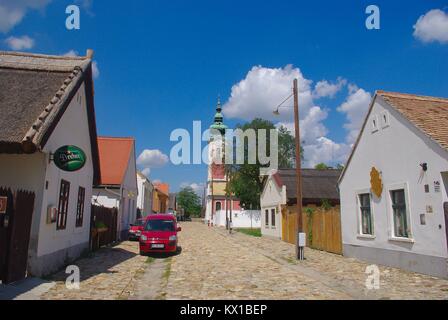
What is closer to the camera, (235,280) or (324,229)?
(235,280)

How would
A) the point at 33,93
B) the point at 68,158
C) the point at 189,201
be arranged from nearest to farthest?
the point at 68,158 < the point at 33,93 < the point at 189,201

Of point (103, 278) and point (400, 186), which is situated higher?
point (400, 186)

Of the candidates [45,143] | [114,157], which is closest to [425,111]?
[45,143]

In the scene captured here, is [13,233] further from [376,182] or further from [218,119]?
[218,119]

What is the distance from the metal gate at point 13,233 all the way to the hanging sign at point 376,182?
1181 centimetres

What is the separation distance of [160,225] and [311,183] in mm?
15327

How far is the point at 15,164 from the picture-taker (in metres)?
9.91

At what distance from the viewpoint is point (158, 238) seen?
16234mm

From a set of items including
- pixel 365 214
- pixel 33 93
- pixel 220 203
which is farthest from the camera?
pixel 220 203

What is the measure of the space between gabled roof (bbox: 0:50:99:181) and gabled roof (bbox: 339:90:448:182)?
11.1 meters

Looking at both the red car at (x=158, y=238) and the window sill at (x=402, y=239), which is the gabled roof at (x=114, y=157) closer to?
the red car at (x=158, y=238)

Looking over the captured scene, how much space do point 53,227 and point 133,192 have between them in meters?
17.1

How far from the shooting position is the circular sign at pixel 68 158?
9906 mm

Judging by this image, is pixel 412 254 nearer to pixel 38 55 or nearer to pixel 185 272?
pixel 185 272
